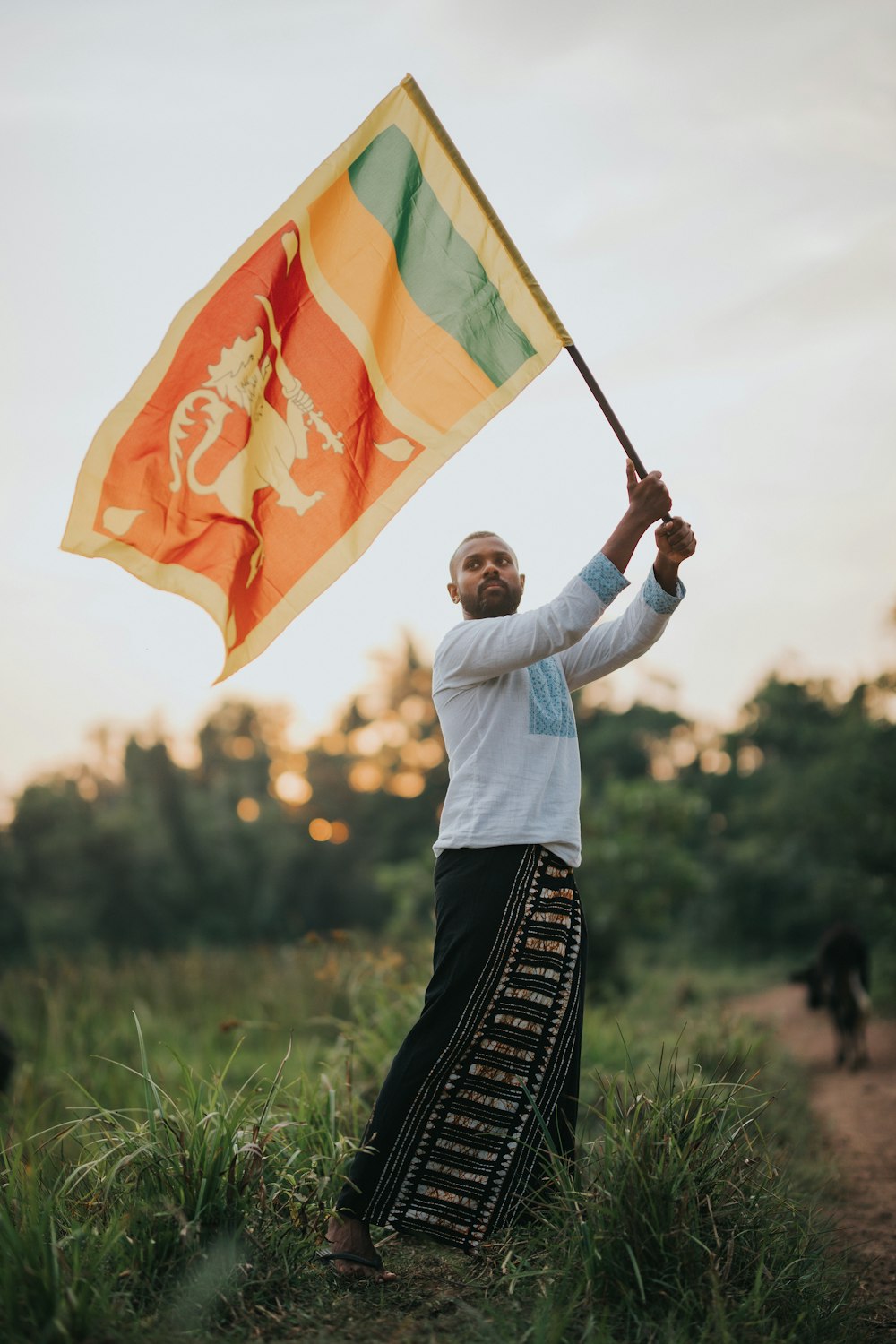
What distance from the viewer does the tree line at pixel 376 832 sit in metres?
19.2

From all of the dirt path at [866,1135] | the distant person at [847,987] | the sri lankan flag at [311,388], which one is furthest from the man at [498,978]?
the distant person at [847,987]

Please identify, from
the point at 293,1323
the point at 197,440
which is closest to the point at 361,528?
the point at 197,440

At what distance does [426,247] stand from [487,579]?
125 centimetres

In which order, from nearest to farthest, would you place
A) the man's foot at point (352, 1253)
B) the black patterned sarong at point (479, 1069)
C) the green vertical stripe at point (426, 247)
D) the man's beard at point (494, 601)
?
the man's foot at point (352, 1253), the black patterned sarong at point (479, 1069), the man's beard at point (494, 601), the green vertical stripe at point (426, 247)

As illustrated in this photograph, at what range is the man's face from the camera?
147 inches

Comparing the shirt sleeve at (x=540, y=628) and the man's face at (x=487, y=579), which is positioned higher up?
the man's face at (x=487, y=579)

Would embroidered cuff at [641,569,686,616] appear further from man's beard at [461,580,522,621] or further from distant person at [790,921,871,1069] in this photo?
distant person at [790,921,871,1069]

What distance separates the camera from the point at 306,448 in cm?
405

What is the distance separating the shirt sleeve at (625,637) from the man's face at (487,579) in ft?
0.90

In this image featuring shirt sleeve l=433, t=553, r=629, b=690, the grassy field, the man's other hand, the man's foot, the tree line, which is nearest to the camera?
the grassy field

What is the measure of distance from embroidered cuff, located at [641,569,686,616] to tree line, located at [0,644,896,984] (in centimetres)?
1307

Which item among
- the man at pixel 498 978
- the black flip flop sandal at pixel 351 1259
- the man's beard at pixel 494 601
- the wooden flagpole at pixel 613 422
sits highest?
the wooden flagpole at pixel 613 422

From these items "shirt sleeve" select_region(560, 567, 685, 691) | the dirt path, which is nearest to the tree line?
the dirt path

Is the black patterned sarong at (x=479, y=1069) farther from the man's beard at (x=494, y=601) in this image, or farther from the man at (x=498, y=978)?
the man's beard at (x=494, y=601)
